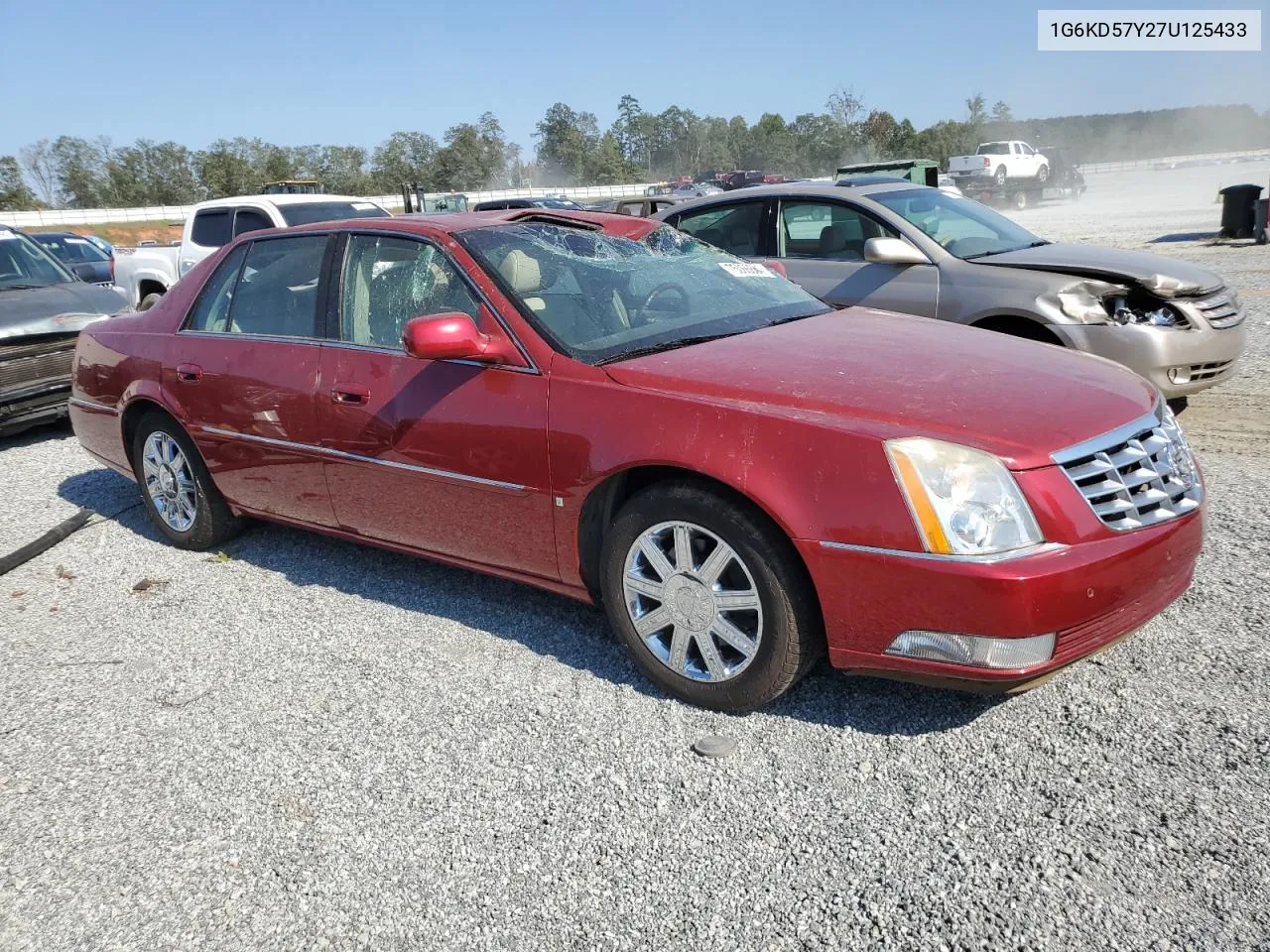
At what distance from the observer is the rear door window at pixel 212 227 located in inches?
460

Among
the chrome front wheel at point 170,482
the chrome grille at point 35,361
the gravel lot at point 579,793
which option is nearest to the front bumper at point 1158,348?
the gravel lot at point 579,793

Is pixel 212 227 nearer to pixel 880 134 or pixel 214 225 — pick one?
pixel 214 225

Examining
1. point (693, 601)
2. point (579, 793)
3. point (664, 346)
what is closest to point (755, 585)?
point (693, 601)

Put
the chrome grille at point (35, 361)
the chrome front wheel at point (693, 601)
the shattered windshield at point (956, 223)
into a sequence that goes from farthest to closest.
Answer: the chrome grille at point (35, 361) → the shattered windshield at point (956, 223) → the chrome front wheel at point (693, 601)

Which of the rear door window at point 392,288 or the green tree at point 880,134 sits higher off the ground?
the green tree at point 880,134

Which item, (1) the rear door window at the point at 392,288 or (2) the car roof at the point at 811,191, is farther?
(2) the car roof at the point at 811,191

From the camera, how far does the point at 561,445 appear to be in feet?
11.3

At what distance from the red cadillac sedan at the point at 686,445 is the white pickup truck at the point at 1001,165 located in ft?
117

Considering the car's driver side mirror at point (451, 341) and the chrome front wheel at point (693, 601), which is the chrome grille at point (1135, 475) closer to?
the chrome front wheel at point (693, 601)

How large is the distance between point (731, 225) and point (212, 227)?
735 cm

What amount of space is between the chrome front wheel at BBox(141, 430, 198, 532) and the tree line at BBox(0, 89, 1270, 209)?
216 feet

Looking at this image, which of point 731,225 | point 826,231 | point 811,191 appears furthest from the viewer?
point 731,225

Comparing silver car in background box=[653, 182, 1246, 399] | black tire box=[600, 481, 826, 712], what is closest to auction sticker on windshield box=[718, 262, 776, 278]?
black tire box=[600, 481, 826, 712]

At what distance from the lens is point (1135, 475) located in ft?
9.62
